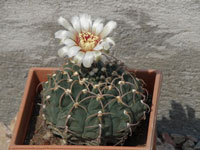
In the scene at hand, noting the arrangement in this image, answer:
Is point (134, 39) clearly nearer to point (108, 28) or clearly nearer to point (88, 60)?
point (108, 28)

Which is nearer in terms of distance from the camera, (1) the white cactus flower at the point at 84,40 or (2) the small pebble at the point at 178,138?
(1) the white cactus flower at the point at 84,40

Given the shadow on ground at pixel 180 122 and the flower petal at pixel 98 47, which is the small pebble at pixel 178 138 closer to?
the shadow on ground at pixel 180 122

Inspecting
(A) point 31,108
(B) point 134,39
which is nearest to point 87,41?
(A) point 31,108

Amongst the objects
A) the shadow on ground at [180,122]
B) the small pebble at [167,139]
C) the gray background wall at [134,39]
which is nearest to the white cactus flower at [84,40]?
the gray background wall at [134,39]

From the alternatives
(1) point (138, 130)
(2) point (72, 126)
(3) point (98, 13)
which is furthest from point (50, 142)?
(3) point (98, 13)

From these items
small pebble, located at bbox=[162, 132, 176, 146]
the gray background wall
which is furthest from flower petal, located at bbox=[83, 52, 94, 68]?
small pebble, located at bbox=[162, 132, 176, 146]

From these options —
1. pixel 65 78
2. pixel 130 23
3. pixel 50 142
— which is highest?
pixel 130 23

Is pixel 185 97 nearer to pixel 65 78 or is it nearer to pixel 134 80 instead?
pixel 134 80

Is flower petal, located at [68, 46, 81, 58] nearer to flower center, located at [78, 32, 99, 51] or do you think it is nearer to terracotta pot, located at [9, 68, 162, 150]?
flower center, located at [78, 32, 99, 51]
